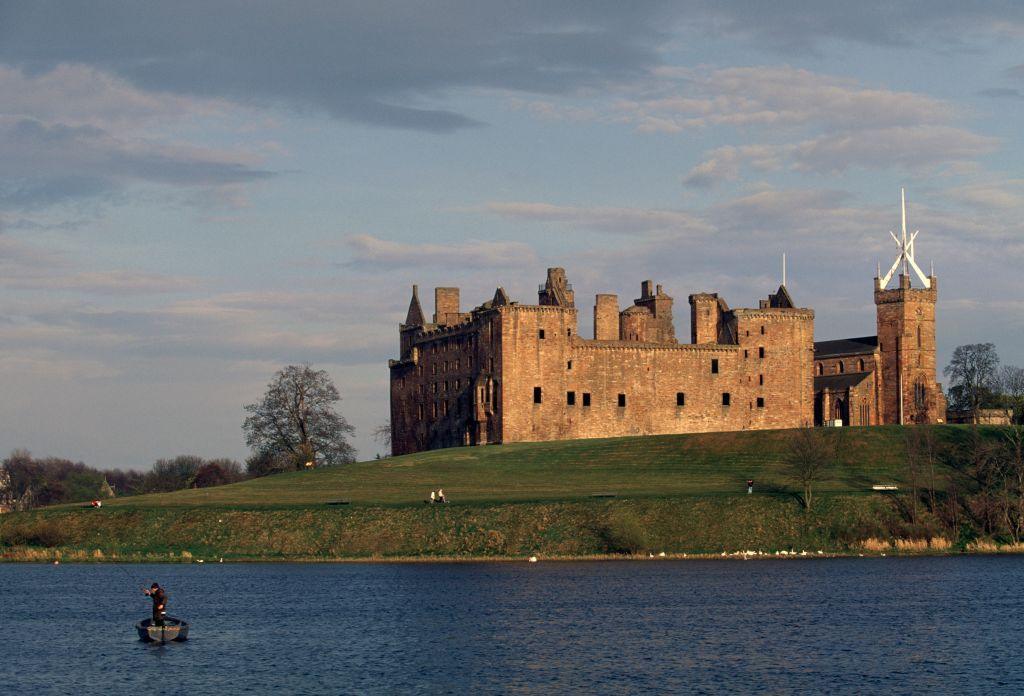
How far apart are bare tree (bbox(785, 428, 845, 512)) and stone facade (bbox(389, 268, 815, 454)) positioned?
2150cm

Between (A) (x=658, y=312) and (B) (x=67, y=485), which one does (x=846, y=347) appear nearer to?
(A) (x=658, y=312)

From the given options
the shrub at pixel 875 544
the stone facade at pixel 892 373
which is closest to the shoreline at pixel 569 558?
the shrub at pixel 875 544

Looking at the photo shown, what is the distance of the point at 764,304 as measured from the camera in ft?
426

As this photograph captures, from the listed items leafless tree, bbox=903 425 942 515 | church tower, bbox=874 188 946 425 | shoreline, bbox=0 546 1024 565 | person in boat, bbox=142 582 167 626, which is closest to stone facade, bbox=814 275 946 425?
church tower, bbox=874 188 946 425

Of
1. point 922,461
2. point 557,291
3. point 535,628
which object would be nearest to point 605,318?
point 557,291

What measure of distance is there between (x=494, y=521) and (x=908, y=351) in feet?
230

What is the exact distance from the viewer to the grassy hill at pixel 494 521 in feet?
240

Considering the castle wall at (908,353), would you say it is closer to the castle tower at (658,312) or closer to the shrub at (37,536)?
the castle tower at (658,312)

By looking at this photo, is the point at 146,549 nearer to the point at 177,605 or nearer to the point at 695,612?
the point at 177,605

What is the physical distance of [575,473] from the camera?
316 ft

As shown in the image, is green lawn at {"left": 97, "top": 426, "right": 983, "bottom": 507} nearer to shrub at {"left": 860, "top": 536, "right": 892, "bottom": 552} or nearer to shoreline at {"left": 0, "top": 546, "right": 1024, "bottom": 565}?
shrub at {"left": 860, "top": 536, "right": 892, "bottom": 552}

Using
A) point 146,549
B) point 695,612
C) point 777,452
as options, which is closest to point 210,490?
point 146,549

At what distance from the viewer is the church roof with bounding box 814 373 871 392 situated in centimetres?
13275

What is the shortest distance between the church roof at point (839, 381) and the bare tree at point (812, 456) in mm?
34163
